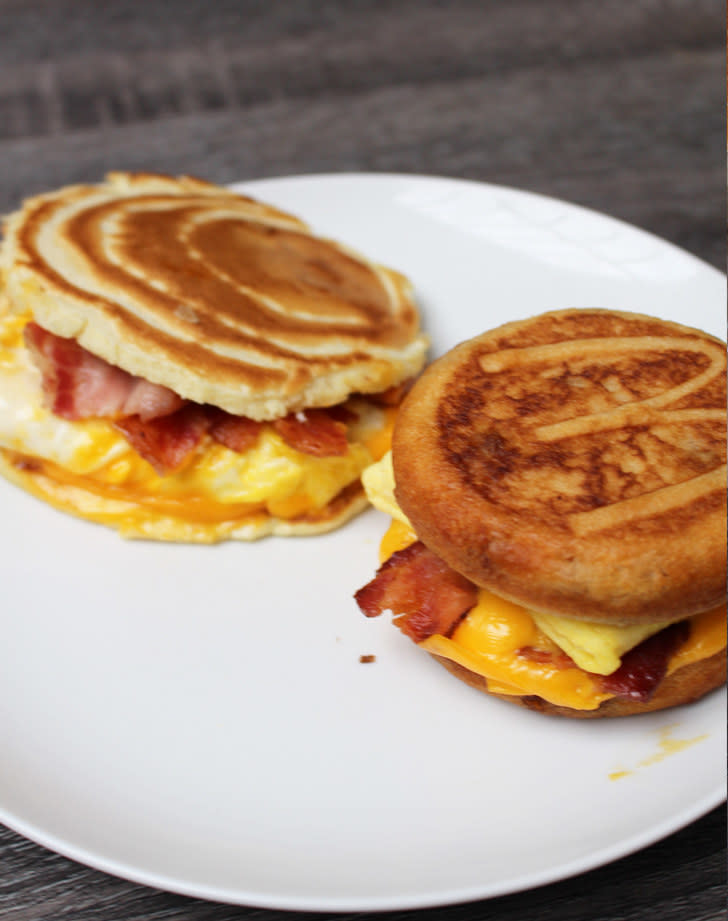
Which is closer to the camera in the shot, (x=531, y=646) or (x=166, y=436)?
(x=531, y=646)

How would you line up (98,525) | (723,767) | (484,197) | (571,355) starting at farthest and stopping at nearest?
(484,197) → (98,525) → (571,355) → (723,767)

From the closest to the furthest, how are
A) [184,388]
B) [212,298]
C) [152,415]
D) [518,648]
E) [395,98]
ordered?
[518,648] < [184,388] < [152,415] < [212,298] < [395,98]

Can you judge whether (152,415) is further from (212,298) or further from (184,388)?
(212,298)

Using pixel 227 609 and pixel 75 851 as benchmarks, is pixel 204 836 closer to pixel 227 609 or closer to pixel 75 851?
pixel 75 851

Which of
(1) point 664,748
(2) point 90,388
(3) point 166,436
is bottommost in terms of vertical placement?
(1) point 664,748

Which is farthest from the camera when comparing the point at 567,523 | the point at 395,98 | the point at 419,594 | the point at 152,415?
the point at 395,98

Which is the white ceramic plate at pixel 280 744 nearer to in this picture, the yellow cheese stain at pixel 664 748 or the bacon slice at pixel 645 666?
the yellow cheese stain at pixel 664 748

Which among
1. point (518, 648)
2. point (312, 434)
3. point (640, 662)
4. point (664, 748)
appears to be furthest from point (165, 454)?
point (664, 748)

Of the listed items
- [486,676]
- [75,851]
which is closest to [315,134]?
[486,676]
